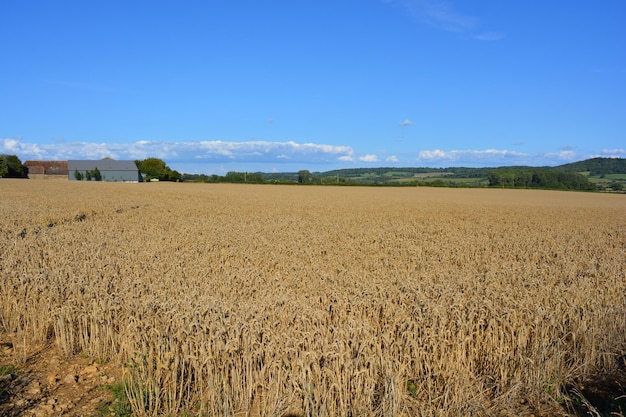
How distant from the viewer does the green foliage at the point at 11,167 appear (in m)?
108

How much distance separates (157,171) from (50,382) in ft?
401

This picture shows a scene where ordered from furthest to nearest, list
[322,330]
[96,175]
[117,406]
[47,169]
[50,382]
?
[47,169]
[96,175]
[50,382]
[322,330]
[117,406]

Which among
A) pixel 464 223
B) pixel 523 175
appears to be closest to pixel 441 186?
pixel 523 175

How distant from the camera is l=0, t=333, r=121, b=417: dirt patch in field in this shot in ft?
16.8

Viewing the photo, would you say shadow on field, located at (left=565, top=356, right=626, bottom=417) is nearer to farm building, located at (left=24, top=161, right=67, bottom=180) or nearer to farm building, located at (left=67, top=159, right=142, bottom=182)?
farm building, located at (left=67, top=159, right=142, bottom=182)

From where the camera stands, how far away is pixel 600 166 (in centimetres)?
14950

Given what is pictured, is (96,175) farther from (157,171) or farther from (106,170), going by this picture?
(157,171)

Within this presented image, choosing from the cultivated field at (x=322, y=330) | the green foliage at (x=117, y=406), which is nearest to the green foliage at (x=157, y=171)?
the cultivated field at (x=322, y=330)

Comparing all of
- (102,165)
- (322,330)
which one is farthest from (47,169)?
(322,330)

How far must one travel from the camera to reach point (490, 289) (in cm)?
839

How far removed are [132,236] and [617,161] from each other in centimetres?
16457

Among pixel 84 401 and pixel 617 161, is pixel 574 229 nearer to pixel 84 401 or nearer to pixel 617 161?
pixel 84 401

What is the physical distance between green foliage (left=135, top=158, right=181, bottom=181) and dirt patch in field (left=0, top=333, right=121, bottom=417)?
120 metres

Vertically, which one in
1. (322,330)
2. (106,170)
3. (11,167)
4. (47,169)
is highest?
(11,167)
